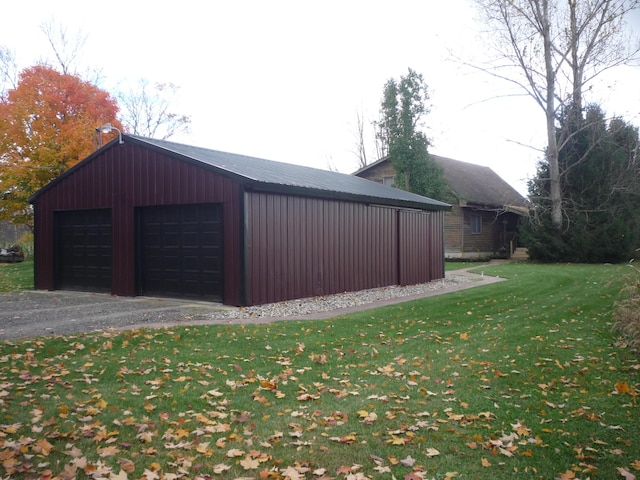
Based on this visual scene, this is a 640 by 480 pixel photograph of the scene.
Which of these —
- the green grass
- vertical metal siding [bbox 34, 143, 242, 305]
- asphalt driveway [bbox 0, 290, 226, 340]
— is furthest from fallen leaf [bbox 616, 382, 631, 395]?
the green grass

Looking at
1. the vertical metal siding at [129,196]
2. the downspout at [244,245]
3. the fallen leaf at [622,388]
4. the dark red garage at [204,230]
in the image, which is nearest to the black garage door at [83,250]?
the dark red garage at [204,230]

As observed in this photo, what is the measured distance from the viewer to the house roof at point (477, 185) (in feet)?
97.5

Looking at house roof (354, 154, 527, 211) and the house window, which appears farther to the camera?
the house window

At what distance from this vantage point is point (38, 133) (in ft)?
75.2

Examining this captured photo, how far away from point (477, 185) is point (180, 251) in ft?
79.8

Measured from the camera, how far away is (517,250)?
29.9 m

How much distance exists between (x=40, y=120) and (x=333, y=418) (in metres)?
23.1

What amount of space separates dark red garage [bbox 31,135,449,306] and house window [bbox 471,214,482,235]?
14012 millimetres

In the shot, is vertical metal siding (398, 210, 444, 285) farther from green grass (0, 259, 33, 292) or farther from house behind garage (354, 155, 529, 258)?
green grass (0, 259, 33, 292)

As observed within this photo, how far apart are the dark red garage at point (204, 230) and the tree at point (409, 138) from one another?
12.1 m

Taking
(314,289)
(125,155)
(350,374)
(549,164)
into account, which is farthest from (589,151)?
(350,374)

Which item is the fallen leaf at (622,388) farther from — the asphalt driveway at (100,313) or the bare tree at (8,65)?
the bare tree at (8,65)

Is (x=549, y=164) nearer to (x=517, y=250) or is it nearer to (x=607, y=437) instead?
(x=517, y=250)

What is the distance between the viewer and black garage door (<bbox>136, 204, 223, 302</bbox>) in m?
12.3
